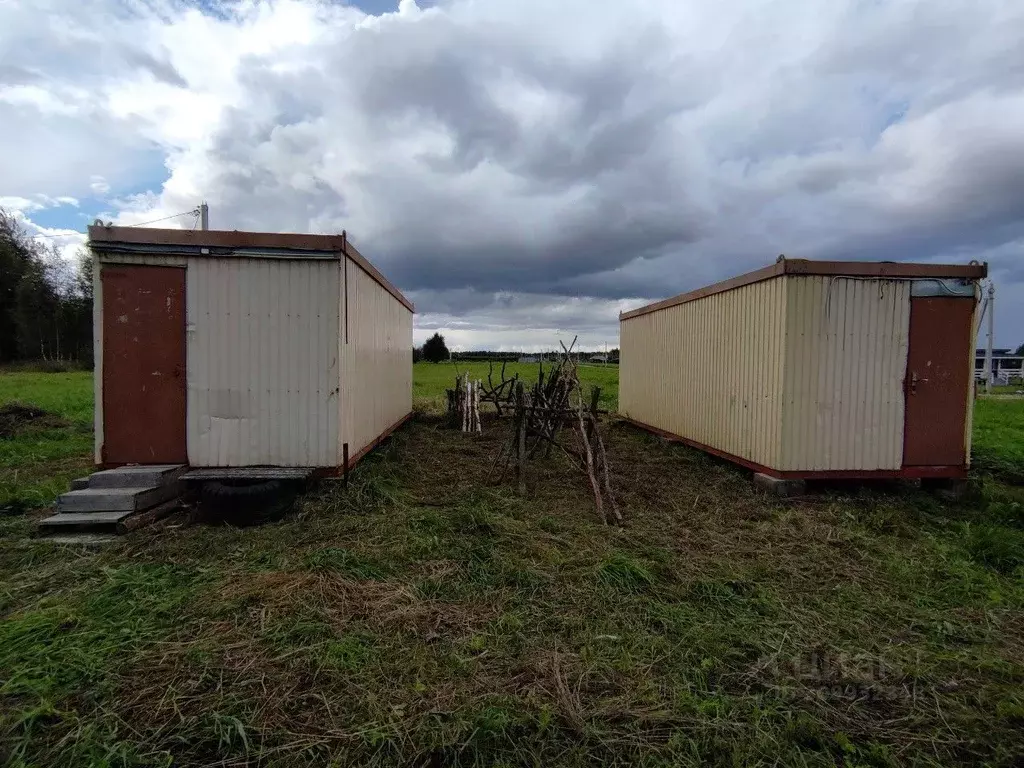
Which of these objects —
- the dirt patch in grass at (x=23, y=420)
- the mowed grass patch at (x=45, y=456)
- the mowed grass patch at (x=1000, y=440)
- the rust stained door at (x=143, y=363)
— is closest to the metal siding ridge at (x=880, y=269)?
the mowed grass patch at (x=1000, y=440)

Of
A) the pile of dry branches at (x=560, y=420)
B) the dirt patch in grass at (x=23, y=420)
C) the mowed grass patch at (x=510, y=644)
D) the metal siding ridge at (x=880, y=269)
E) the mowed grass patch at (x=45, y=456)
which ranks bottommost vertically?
the mowed grass patch at (x=510, y=644)

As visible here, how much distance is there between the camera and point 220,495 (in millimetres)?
5902

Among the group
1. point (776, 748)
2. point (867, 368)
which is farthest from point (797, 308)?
point (776, 748)

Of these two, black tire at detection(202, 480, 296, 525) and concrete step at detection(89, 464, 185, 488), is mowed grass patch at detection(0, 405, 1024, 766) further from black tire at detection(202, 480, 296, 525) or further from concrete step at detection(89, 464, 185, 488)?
concrete step at detection(89, 464, 185, 488)

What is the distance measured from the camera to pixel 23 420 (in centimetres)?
1203

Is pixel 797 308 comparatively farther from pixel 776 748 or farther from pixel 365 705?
pixel 365 705

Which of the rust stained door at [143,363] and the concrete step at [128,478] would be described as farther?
the rust stained door at [143,363]

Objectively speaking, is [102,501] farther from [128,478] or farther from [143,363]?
[143,363]

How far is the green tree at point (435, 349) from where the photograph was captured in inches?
2430

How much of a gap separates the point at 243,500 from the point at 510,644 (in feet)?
12.4

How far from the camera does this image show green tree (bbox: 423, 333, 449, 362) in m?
61.7

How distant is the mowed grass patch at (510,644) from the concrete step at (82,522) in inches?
11.2

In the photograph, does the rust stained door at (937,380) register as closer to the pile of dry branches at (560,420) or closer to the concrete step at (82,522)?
the pile of dry branches at (560,420)

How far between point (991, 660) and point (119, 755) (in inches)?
199
